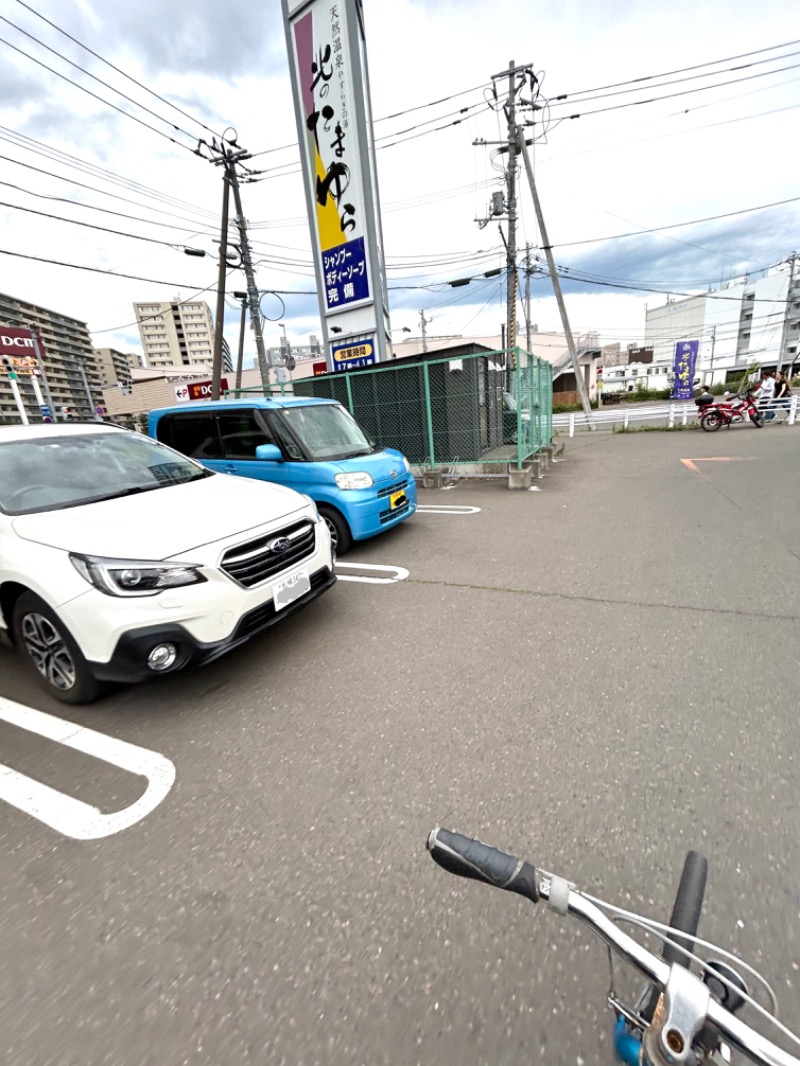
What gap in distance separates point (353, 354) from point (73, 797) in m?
9.88

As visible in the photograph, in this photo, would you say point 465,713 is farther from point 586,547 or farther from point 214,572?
point 586,547

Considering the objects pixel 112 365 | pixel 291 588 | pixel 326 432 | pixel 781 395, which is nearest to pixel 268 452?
pixel 326 432

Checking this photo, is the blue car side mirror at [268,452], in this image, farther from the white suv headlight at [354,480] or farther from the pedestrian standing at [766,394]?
the pedestrian standing at [766,394]

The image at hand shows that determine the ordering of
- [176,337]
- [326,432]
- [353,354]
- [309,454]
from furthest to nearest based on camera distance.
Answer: [176,337]
[353,354]
[326,432]
[309,454]

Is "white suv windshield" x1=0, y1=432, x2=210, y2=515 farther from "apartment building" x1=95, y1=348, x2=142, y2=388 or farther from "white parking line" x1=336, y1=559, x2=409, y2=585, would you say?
"apartment building" x1=95, y1=348, x2=142, y2=388

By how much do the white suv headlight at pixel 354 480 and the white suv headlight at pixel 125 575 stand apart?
2420mm

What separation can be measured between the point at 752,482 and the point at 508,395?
4.98 metres

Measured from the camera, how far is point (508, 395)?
10383mm

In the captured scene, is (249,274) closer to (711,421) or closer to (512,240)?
(512,240)

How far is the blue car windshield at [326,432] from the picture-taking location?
16.1 ft

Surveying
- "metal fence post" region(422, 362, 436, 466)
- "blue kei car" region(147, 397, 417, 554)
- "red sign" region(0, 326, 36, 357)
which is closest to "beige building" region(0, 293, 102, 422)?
"red sign" region(0, 326, 36, 357)

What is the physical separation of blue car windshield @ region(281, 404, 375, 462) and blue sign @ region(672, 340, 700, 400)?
2216cm

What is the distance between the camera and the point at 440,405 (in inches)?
351

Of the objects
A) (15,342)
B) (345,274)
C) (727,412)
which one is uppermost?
(15,342)
